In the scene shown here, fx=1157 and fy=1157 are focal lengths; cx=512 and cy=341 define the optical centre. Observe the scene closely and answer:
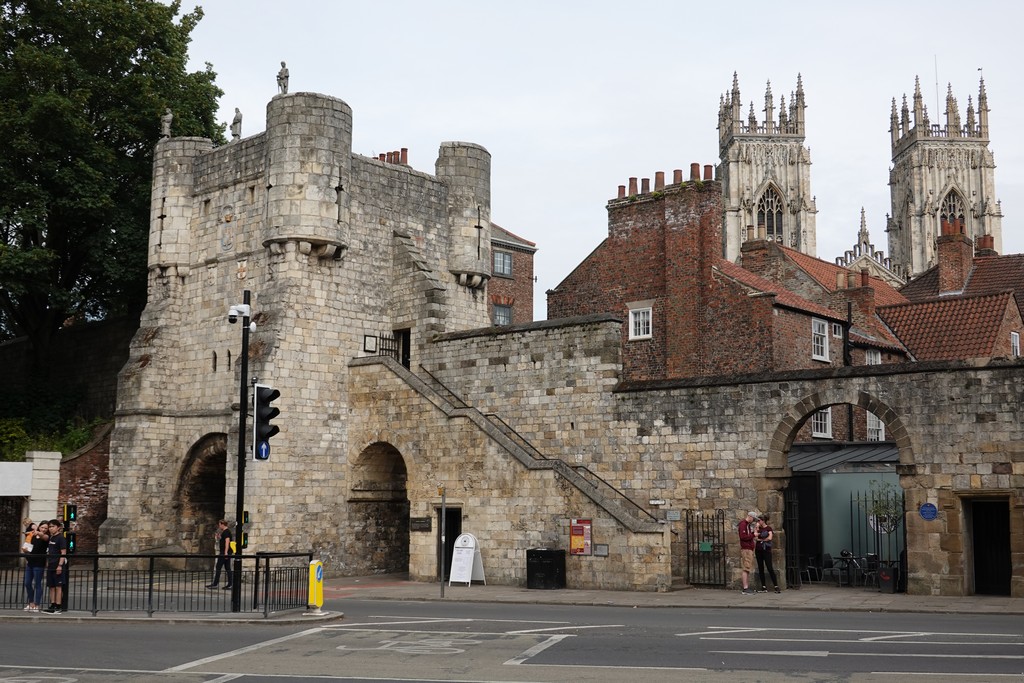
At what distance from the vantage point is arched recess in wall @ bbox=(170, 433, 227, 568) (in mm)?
30750

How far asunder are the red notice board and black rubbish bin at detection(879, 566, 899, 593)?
5863 millimetres

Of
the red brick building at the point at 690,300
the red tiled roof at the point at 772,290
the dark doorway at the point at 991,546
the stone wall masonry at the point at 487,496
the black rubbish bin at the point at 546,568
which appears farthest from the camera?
the red tiled roof at the point at 772,290

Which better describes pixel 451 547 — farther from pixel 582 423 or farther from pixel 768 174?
pixel 768 174

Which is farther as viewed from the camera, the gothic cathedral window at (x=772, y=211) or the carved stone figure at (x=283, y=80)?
A: the gothic cathedral window at (x=772, y=211)

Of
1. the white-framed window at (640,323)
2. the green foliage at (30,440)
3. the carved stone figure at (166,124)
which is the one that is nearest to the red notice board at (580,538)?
the white-framed window at (640,323)

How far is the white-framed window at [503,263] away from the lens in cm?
5272

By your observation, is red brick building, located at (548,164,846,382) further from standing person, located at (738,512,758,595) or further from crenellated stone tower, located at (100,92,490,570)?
standing person, located at (738,512,758,595)

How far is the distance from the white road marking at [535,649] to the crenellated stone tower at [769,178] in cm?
9338

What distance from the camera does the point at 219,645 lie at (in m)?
15.0

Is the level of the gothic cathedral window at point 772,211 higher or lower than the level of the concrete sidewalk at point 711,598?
higher

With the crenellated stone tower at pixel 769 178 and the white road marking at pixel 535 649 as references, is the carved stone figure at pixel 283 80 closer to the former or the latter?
the white road marking at pixel 535 649

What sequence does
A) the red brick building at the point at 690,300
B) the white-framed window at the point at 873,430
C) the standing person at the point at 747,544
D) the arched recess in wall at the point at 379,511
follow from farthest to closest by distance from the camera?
the white-framed window at the point at 873,430
the red brick building at the point at 690,300
the arched recess in wall at the point at 379,511
the standing person at the point at 747,544

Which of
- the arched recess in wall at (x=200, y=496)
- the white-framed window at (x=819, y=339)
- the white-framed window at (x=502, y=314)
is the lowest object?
the arched recess in wall at (x=200, y=496)

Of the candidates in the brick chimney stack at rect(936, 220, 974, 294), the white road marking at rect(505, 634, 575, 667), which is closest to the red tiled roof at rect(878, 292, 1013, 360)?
the brick chimney stack at rect(936, 220, 974, 294)
